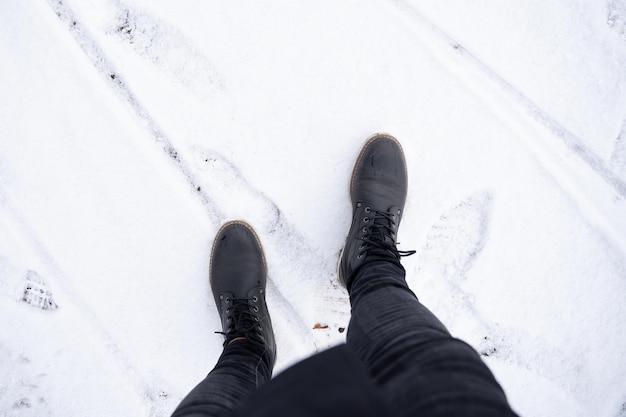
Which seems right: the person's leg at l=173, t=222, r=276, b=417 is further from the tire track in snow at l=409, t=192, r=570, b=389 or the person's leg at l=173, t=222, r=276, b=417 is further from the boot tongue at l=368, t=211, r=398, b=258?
the tire track in snow at l=409, t=192, r=570, b=389

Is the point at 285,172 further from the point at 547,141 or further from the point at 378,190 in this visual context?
the point at 547,141

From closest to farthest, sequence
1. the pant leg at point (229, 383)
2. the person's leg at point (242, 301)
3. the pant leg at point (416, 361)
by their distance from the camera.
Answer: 1. the pant leg at point (416, 361)
2. the pant leg at point (229, 383)
3. the person's leg at point (242, 301)

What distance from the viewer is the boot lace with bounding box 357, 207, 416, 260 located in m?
1.22

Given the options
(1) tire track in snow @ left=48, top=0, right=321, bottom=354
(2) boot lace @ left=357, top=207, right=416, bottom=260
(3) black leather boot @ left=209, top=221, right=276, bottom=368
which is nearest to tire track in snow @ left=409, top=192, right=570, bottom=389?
(2) boot lace @ left=357, top=207, right=416, bottom=260

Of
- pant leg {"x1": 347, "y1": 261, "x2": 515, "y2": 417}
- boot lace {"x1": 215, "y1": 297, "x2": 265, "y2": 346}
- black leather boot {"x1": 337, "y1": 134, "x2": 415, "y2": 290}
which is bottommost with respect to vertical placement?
pant leg {"x1": 347, "y1": 261, "x2": 515, "y2": 417}

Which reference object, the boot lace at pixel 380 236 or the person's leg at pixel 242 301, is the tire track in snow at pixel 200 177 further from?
the boot lace at pixel 380 236

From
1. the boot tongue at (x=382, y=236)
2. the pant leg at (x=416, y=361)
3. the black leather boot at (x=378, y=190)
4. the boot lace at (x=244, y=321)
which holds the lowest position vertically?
the pant leg at (x=416, y=361)

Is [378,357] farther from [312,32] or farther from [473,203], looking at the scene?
[312,32]

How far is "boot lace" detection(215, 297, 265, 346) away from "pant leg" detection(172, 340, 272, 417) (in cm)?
2

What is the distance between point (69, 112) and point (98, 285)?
572 millimetres

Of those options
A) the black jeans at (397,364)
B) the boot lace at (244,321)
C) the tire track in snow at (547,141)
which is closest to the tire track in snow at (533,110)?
the tire track in snow at (547,141)

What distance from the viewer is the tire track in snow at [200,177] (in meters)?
1.26

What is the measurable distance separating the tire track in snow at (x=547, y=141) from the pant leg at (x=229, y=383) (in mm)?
1107

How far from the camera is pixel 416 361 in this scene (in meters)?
0.81
